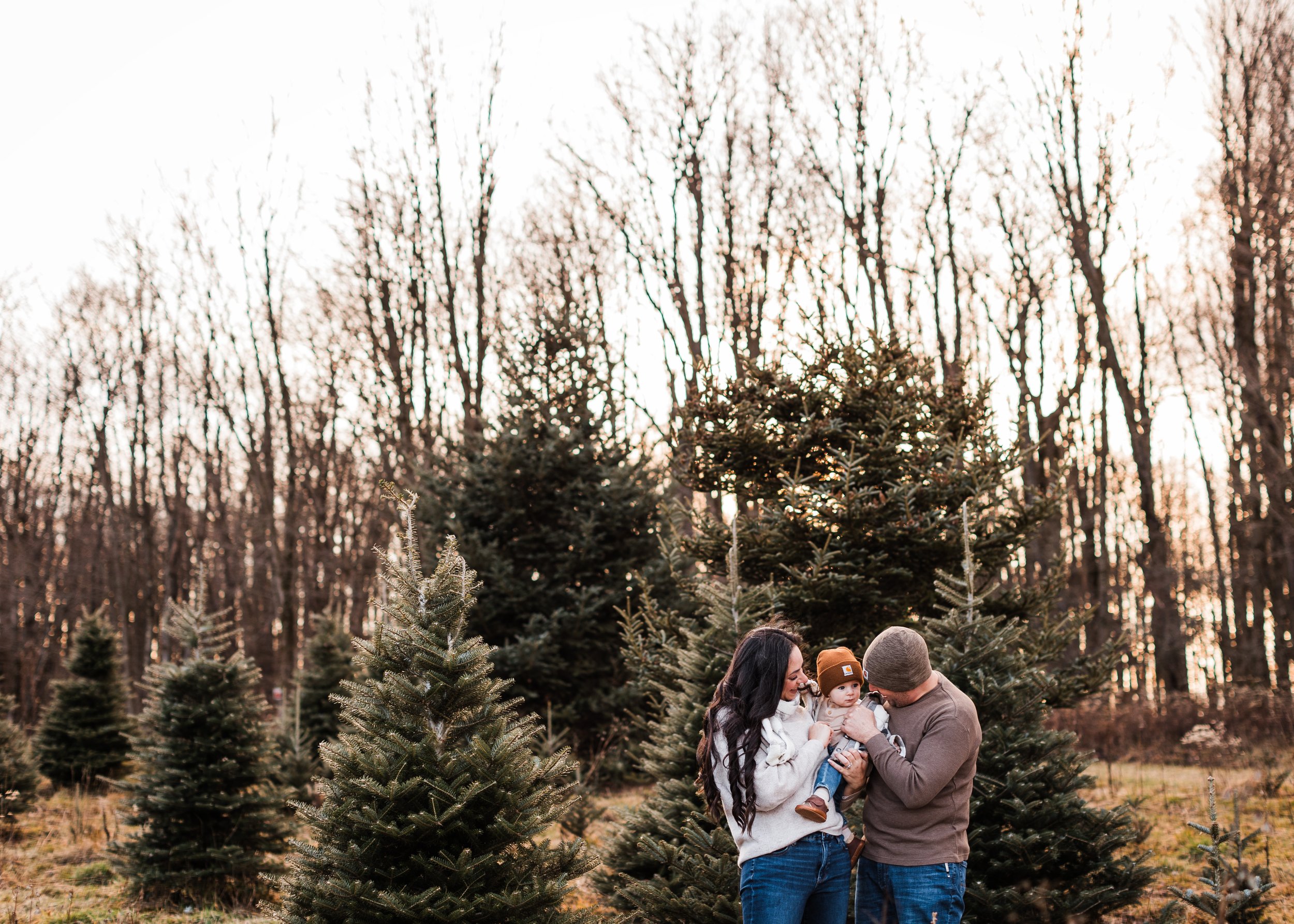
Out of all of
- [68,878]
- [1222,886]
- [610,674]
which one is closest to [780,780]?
[1222,886]

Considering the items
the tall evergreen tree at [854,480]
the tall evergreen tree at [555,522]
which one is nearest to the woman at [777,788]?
the tall evergreen tree at [854,480]

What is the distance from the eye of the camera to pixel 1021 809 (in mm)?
4996

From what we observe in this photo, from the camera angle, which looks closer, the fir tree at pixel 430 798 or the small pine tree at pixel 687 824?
the fir tree at pixel 430 798

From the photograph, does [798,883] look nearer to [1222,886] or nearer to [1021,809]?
[1021,809]

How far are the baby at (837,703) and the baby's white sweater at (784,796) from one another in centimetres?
6

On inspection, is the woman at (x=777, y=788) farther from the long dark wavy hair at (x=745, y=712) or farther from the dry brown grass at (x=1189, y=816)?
Result: the dry brown grass at (x=1189, y=816)

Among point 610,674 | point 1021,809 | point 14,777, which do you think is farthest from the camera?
point 610,674

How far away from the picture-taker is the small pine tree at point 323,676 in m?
13.3

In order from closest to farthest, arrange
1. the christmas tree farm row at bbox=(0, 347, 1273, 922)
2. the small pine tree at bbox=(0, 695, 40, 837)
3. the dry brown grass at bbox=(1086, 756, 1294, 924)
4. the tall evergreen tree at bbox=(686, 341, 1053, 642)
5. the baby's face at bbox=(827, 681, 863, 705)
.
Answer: the baby's face at bbox=(827, 681, 863, 705), the christmas tree farm row at bbox=(0, 347, 1273, 922), the dry brown grass at bbox=(1086, 756, 1294, 924), the tall evergreen tree at bbox=(686, 341, 1053, 642), the small pine tree at bbox=(0, 695, 40, 837)

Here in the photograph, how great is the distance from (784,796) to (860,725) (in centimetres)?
41

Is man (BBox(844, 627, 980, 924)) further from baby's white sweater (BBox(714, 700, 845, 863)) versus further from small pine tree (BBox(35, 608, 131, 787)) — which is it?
small pine tree (BBox(35, 608, 131, 787))

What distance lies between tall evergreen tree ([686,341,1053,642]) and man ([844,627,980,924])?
3.28m

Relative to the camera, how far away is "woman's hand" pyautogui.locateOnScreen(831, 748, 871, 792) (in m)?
3.38

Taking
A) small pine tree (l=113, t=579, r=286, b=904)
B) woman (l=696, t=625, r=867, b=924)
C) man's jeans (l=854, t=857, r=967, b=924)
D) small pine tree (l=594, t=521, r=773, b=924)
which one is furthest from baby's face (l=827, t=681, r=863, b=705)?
small pine tree (l=113, t=579, r=286, b=904)
